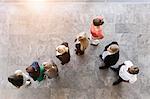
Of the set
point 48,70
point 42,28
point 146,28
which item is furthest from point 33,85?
point 146,28

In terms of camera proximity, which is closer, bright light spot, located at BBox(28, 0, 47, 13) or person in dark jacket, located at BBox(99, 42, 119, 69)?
person in dark jacket, located at BBox(99, 42, 119, 69)

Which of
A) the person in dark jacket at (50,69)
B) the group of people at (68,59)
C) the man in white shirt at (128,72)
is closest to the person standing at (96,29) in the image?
the group of people at (68,59)

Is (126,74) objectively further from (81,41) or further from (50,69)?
(50,69)

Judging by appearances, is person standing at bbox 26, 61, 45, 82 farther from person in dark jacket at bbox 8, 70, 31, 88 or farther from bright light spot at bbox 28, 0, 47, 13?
bright light spot at bbox 28, 0, 47, 13

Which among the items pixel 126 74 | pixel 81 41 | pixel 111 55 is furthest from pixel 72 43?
pixel 126 74

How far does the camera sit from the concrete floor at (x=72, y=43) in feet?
15.2

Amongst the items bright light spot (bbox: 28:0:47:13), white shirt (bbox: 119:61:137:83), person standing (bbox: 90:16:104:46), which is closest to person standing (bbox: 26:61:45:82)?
person standing (bbox: 90:16:104:46)

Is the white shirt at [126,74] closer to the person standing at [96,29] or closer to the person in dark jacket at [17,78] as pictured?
the person standing at [96,29]

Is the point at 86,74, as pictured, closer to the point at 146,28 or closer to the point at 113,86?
the point at 113,86

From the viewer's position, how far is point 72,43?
4.84 meters

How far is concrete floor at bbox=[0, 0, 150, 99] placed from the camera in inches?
182

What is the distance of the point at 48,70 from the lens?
4.23 m

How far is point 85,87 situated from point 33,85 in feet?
2.36

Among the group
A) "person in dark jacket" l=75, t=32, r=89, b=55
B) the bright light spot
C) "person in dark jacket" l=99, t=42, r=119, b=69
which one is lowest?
"person in dark jacket" l=99, t=42, r=119, b=69
